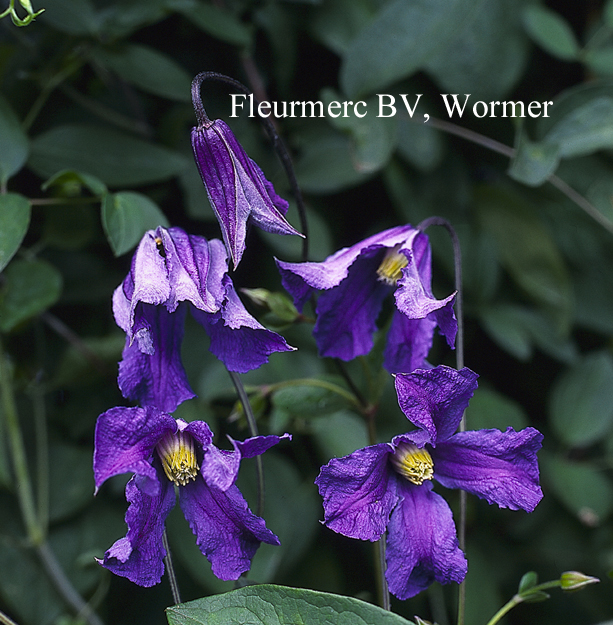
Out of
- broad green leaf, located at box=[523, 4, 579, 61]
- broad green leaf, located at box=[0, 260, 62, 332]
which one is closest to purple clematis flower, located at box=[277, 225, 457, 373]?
broad green leaf, located at box=[0, 260, 62, 332]

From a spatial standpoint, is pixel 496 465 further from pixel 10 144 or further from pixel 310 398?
pixel 10 144

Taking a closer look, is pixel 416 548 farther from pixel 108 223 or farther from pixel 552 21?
pixel 552 21

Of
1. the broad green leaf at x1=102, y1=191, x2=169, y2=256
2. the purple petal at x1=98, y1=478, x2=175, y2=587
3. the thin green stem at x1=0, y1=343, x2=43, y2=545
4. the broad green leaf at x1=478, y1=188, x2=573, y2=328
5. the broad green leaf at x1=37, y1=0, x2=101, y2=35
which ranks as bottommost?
the broad green leaf at x1=478, y1=188, x2=573, y2=328

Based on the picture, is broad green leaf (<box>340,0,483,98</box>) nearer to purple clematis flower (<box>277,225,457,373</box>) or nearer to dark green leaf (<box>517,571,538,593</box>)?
purple clematis flower (<box>277,225,457,373</box>)

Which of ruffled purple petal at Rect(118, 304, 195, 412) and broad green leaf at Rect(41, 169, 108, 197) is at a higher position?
broad green leaf at Rect(41, 169, 108, 197)

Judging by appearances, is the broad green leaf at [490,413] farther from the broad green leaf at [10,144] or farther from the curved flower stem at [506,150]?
the broad green leaf at [10,144]

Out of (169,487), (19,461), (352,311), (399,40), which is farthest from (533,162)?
(19,461)

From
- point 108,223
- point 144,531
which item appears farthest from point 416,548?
point 108,223
